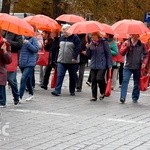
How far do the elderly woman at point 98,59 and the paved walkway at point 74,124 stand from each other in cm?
53

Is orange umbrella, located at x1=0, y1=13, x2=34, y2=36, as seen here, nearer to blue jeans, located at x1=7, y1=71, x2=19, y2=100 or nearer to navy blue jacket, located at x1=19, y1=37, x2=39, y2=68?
blue jeans, located at x1=7, y1=71, x2=19, y2=100

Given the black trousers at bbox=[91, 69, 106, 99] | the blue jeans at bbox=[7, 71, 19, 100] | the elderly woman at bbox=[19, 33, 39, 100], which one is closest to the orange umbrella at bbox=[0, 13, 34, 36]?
the blue jeans at bbox=[7, 71, 19, 100]

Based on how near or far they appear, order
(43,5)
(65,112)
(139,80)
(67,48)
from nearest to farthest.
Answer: (65,112) < (139,80) < (67,48) < (43,5)

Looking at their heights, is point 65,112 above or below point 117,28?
below

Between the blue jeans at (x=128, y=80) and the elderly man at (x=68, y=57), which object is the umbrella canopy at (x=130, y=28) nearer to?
the blue jeans at (x=128, y=80)

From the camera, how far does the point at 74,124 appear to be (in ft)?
31.8

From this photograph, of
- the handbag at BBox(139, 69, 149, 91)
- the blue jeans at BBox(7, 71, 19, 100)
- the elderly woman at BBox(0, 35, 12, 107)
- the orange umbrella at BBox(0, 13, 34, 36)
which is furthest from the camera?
the handbag at BBox(139, 69, 149, 91)

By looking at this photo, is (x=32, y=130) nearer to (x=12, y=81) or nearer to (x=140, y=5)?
(x=12, y=81)

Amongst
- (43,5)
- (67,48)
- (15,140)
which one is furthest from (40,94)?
(43,5)

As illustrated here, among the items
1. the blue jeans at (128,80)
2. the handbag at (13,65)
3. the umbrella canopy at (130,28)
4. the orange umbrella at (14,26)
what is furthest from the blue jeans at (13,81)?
the umbrella canopy at (130,28)

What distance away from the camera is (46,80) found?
51.7 feet

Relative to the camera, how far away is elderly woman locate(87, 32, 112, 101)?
1332cm

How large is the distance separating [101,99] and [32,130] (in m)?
4.96

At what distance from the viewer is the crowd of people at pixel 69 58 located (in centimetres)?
1168
